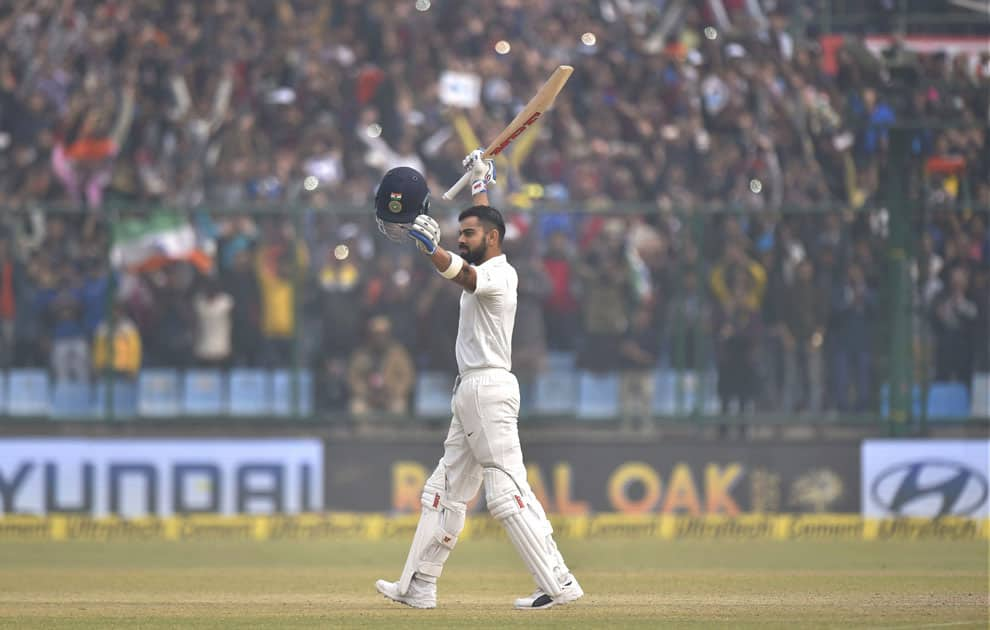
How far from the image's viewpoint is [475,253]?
8.78 meters

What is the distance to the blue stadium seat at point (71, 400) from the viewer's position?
606 inches

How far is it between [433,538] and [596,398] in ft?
22.0

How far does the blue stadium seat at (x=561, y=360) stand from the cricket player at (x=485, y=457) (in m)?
6.41

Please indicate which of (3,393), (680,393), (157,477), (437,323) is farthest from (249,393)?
(680,393)

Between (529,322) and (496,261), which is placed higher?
(496,261)

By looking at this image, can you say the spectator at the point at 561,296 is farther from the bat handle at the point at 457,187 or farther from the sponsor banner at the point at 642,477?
the bat handle at the point at 457,187

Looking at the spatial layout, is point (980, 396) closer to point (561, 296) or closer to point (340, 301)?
point (561, 296)

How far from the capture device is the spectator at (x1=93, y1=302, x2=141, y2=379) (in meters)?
15.5

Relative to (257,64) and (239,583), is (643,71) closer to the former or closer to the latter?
(257,64)

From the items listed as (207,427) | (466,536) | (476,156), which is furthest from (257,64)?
(476,156)

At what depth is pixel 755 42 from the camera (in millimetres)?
18516

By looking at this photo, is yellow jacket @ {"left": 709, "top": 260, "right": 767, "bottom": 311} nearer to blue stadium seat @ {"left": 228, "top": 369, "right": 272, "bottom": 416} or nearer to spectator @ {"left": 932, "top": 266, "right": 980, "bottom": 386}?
spectator @ {"left": 932, "top": 266, "right": 980, "bottom": 386}

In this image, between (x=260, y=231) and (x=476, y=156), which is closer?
(x=476, y=156)

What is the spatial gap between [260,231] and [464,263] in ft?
24.3
